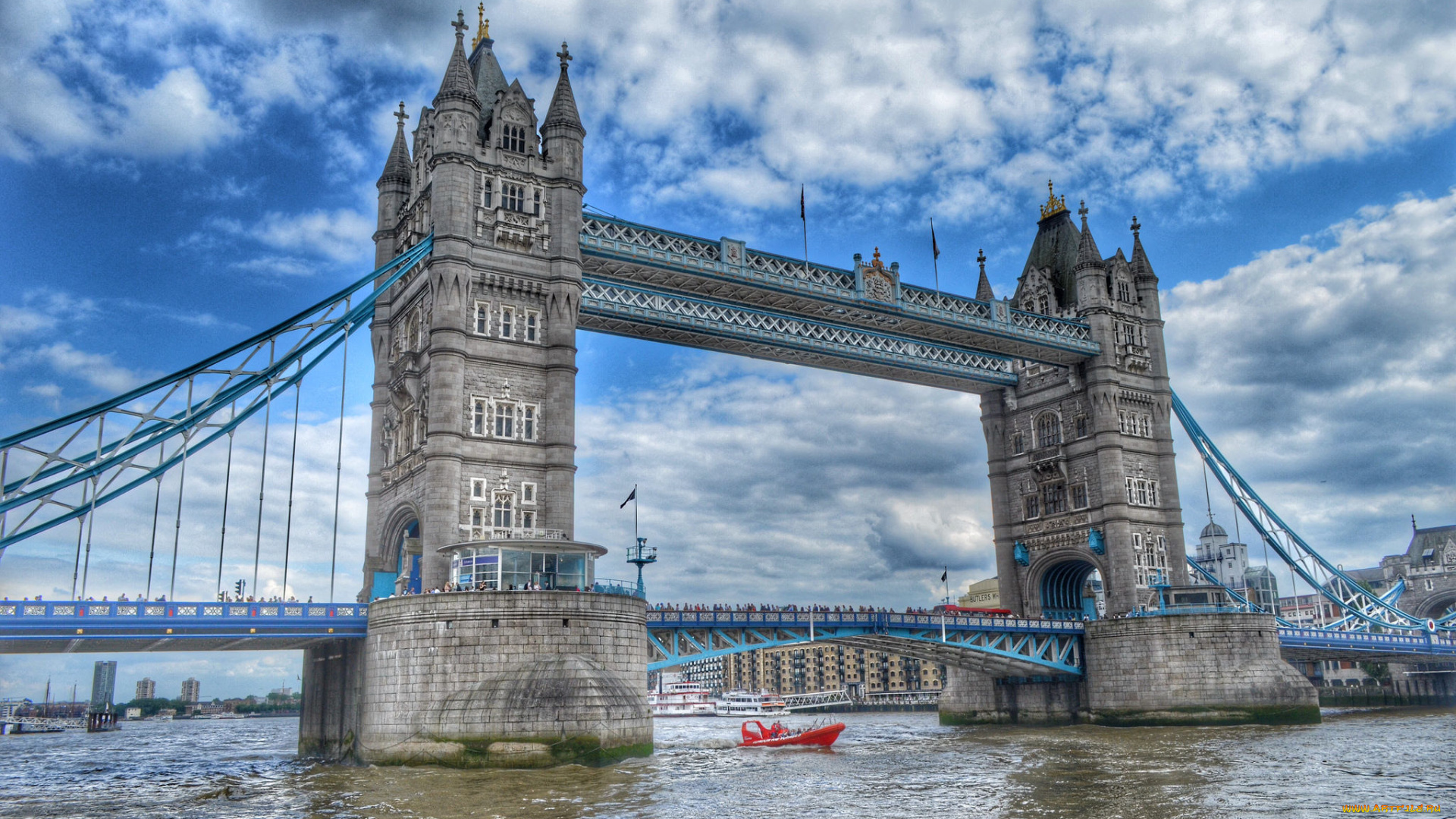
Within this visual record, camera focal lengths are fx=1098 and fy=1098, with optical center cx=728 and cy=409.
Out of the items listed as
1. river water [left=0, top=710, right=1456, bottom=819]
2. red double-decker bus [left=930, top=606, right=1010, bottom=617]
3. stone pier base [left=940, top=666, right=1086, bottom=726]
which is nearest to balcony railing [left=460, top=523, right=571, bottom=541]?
river water [left=0, top=710, right=1456, bottom=819]

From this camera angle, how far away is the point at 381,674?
42.2 metres

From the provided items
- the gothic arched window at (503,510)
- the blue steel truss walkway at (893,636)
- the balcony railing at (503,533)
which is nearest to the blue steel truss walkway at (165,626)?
the balcony railing at (503,533)

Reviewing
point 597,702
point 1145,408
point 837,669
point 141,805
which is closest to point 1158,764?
point 597,702

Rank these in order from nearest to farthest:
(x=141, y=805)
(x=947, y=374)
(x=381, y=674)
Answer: (x=141, y=805), (x=381, y=674), (x=947, y=374)

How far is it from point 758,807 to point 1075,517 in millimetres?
47893

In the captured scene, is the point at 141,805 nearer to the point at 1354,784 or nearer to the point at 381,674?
the point at 381,674

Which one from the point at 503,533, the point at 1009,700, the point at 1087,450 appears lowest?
the point at 1009,700

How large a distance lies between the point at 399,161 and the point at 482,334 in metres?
15.7

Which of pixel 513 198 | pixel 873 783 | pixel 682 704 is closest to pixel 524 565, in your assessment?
pixel 873 783

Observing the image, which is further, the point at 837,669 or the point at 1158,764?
the point at 837,669

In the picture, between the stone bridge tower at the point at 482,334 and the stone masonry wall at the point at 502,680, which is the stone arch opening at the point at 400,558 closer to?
the stone bridge tower at the point at 482,334

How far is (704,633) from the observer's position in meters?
53.5

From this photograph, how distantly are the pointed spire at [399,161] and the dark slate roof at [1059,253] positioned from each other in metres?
44.1

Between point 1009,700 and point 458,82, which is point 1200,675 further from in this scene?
point 458,82
